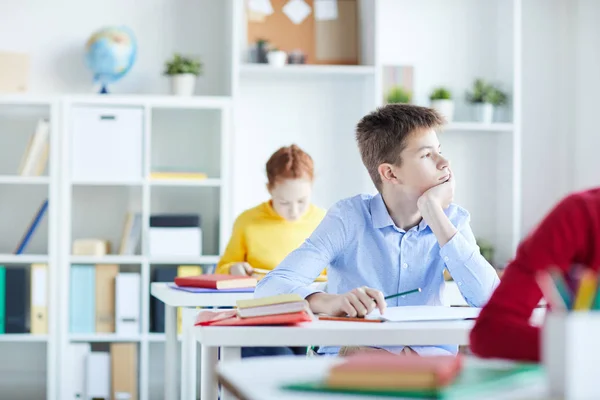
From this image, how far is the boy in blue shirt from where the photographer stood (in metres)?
2.24

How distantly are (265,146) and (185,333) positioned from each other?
186cm

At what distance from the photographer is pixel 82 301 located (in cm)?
427

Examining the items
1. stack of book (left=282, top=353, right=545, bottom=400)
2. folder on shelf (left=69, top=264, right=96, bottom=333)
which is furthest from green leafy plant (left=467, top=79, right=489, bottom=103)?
stack of book (left=282, top=353, right=545, bottom=400)

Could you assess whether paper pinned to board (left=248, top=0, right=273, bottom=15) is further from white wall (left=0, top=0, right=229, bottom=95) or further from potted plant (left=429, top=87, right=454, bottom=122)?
potted plant (left=429, top=87, right=454, bottom=122)

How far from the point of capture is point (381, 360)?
1042 millimetres

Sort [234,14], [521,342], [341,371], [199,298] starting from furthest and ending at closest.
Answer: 1. [234,14]
2. [199,298]
3. [521,342]
4. [341,371]

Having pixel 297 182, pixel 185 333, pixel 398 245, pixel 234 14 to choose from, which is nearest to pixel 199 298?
pixel 185 333

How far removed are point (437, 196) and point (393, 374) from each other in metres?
1.34

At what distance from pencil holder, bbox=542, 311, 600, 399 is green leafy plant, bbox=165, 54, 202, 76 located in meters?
3.57

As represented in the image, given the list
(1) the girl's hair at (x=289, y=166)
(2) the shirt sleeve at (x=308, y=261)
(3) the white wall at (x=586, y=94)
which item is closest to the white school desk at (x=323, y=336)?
(2) the shirt sleeve at (x=308, y=261)

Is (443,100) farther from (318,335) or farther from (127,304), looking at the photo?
(318,335)

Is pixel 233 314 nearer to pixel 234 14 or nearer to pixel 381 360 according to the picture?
pixel 381 360

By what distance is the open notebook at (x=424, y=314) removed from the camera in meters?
1.95

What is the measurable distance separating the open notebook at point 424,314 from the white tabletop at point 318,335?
96mm
